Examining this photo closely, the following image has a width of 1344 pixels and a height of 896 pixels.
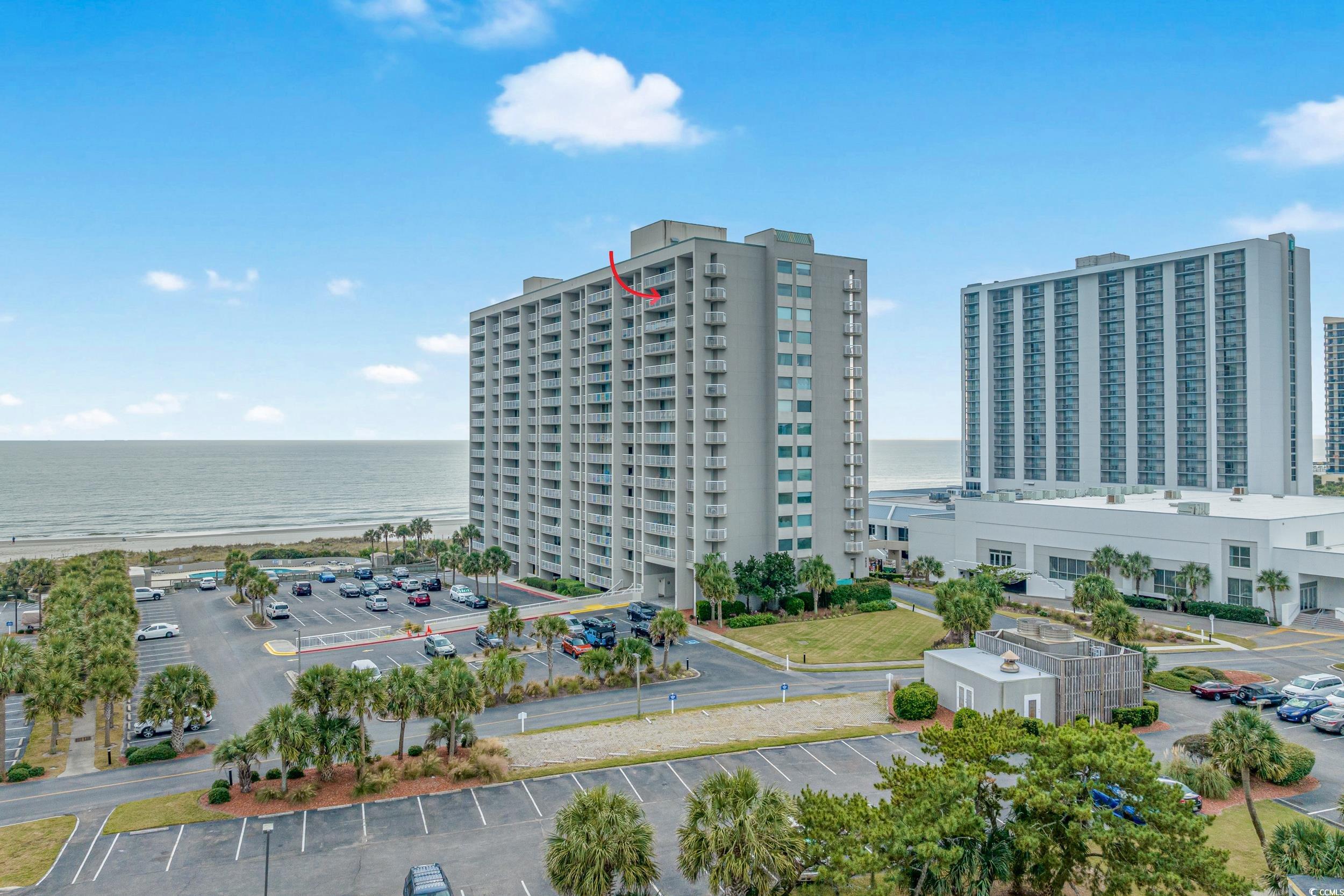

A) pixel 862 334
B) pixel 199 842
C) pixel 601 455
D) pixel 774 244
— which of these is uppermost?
pixel 774 244

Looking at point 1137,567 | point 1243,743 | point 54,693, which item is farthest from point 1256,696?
point 54,693

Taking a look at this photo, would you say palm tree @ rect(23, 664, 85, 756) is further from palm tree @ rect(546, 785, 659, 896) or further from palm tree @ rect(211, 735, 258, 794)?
palm tree @ rect(546, 785, 659, 896)

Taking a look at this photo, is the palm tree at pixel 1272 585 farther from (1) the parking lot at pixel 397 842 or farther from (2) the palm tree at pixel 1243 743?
(1) the parking lot at pixel 397 842

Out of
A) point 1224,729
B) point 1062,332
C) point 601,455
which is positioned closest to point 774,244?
point 601,455

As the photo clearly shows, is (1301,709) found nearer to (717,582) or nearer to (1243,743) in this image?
(1243,743)

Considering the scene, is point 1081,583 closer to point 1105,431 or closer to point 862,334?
point 862,334

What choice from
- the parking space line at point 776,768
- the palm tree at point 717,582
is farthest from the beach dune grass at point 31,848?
the palm tree at point 717,582

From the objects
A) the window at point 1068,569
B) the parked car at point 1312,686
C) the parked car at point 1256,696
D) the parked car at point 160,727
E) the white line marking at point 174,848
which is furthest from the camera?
the window at point 1068,569
